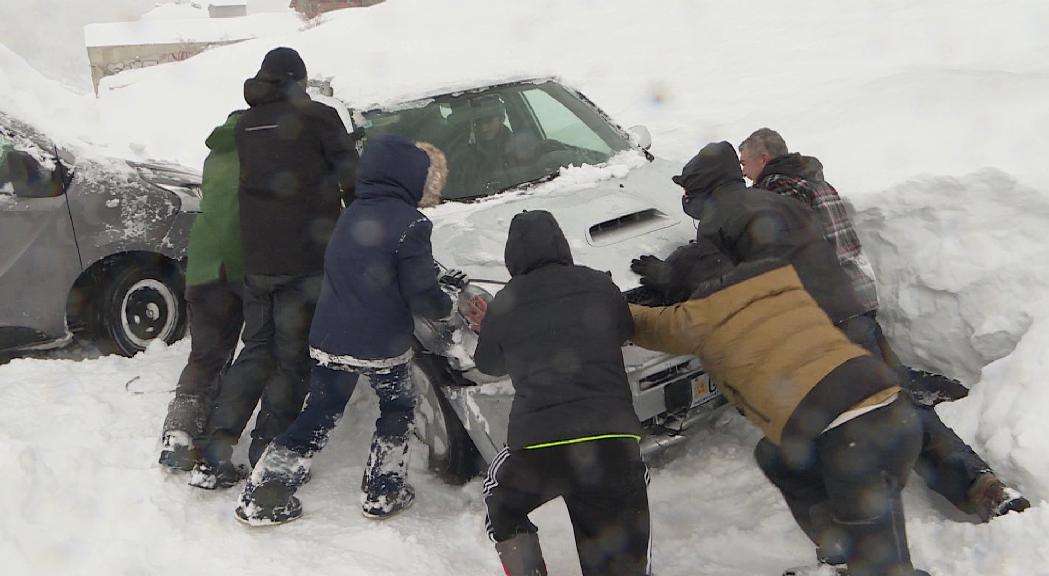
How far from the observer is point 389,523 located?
10.9 feet

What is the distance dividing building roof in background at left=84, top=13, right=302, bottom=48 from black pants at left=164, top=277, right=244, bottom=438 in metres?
46.7

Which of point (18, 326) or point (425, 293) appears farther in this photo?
point (18, 326)

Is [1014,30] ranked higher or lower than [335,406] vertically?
higher

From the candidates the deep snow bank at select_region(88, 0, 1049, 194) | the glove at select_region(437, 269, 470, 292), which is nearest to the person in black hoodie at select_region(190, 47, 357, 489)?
the glove at select_region(437, 269, 470, 292)

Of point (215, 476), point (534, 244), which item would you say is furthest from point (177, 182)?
point (534, 244)

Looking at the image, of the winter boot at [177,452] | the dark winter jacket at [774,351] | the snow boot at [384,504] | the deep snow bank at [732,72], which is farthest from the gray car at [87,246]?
the dark winter jacket at [774,351]

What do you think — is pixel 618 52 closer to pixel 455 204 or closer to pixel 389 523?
pixel 455 204

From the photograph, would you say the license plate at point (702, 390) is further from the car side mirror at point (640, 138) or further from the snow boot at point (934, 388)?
the car side mirror at point (640, 138)

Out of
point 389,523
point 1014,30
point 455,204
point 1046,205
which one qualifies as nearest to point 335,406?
point 389,523

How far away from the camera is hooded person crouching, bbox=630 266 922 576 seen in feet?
7.86

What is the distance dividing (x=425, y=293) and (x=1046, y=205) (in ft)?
10.4

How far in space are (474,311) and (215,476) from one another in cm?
152

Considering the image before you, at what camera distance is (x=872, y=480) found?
7.91ft

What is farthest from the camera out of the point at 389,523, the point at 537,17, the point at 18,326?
the point at 537,17
